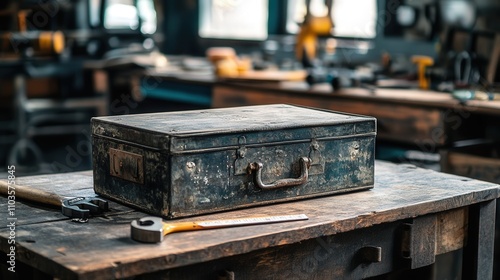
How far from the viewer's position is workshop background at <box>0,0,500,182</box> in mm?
4348

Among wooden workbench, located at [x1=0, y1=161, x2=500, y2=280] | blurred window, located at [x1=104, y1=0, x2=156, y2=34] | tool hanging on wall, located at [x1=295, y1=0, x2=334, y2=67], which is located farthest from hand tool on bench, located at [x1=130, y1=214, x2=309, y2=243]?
blurred window, located at [x1=104, y1=0, x2=156, y2=34]

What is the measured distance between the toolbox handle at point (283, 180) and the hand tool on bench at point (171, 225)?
0.37ft

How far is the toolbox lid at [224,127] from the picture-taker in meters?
1.85

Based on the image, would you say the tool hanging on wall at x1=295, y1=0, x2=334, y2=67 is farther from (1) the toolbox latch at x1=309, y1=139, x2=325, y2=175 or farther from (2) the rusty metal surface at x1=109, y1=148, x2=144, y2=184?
(2) the rusty metal surface at x1=109, y1=148, x2=144, y2=184

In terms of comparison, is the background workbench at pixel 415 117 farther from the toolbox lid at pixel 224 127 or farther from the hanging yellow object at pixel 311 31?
the toolbox lid at pixel 224 127

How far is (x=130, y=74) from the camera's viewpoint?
5.74 m

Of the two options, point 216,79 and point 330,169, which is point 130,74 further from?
point 330,169

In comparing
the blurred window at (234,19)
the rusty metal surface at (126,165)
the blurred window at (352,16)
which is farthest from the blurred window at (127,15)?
the rusty metal surface at (126,165)

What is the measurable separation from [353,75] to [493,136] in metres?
0.82

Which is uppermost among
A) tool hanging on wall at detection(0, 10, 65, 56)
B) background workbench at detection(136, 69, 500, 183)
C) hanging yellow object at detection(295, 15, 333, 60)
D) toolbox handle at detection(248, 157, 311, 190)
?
hanging yellow object at detection(295, 15, 333, 60)

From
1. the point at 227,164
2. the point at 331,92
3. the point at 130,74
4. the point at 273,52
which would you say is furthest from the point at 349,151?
the point at 273,52

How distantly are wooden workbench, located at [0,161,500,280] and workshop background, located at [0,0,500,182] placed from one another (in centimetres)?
137

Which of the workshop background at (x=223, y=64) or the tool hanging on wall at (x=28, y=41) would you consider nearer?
the workshop background at (x=223, y=64)

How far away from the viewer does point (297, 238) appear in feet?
5.86
